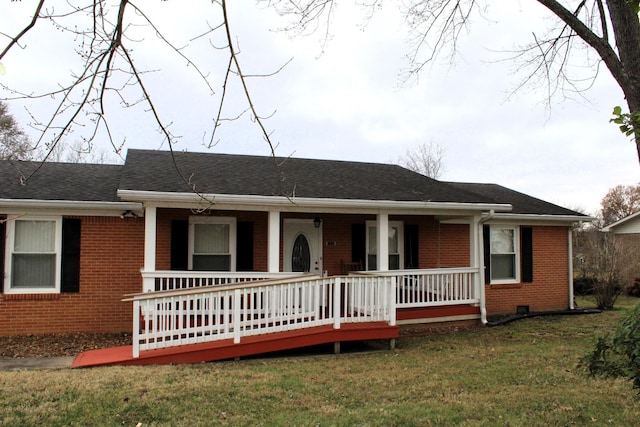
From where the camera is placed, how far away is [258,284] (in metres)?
8.52

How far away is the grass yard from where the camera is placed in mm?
5109

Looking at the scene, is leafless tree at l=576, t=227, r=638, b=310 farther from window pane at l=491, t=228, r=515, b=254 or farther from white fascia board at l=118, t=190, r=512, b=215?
white fascia board at l=118, t=190, r=512, b=215

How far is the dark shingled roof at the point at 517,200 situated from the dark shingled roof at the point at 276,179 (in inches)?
116

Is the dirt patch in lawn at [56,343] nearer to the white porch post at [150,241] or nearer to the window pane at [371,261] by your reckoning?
the white porch post at [150,241]

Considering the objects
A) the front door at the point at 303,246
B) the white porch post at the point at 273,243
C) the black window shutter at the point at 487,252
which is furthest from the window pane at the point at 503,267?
the white porch post at the point at 273,243

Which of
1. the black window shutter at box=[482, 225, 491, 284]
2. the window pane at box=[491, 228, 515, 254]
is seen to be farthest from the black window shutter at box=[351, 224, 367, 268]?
the window pane at box=[491, 228, 515, 254]

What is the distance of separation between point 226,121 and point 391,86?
750cm

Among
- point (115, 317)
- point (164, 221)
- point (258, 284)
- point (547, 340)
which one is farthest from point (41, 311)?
point (547, 340)

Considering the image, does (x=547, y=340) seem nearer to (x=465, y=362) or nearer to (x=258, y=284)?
(x=465, y=362)

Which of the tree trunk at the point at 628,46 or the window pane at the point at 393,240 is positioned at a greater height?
the tree trunk at the point at 628,46

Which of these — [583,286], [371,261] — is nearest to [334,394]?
[371,261]

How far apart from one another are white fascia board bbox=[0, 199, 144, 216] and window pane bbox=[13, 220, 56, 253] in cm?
32

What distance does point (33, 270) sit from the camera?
10320mm

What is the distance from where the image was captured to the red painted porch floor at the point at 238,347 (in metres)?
7.82
